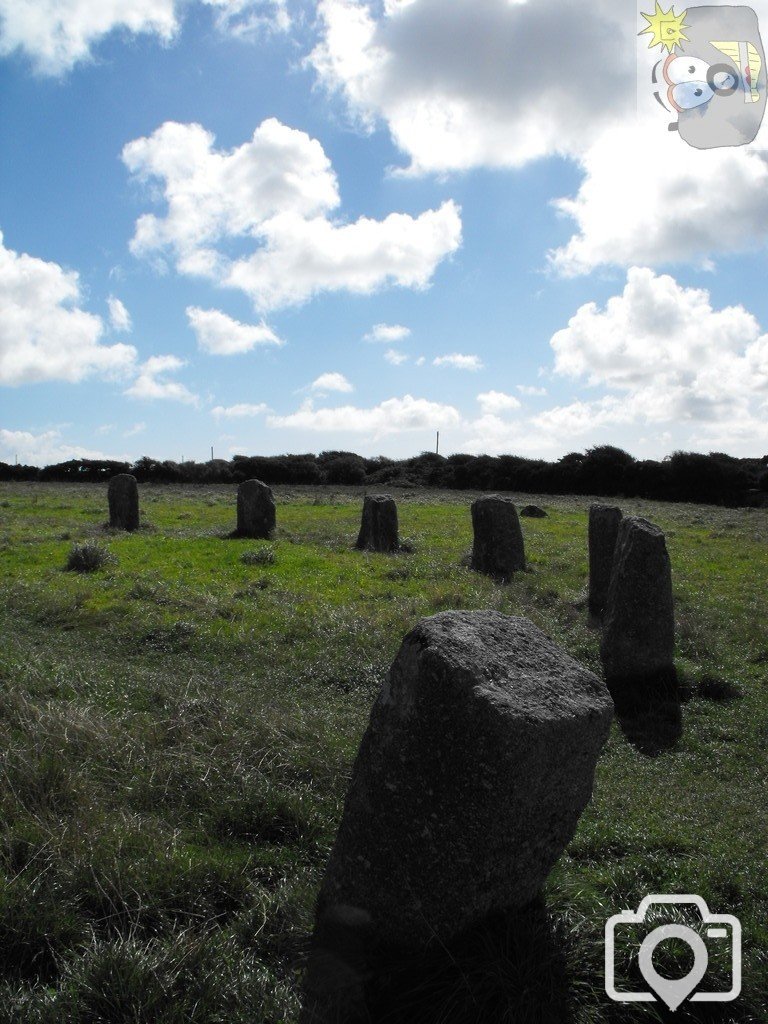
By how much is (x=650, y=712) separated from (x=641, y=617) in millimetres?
1518

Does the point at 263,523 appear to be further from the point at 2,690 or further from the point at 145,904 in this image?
the point at 145,904

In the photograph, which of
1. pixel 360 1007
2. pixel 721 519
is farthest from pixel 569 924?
pixel 721 519

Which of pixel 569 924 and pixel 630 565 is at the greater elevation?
pixel 630 565

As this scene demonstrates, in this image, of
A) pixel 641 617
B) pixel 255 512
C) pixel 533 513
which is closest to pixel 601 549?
pixel 641 617

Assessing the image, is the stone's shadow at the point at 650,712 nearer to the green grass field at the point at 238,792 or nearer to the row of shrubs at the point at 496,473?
the green grass field at the point at 238,792

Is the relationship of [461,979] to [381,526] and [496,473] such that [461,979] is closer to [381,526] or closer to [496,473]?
[381,526]

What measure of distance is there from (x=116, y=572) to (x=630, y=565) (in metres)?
11.1

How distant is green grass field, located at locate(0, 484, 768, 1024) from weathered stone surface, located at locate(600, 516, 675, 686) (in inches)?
17.8

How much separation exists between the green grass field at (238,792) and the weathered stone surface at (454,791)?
34 cm

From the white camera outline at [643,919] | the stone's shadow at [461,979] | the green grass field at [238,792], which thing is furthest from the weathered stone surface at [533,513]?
the stone's shadow at [461,979]

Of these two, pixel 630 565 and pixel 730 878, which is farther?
pixel 630 565

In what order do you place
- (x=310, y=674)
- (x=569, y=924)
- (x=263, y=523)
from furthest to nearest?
1. (x=263, y=523)
2. (x=310, y=674)
3. (x=569, y=924)

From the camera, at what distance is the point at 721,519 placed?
116 ft

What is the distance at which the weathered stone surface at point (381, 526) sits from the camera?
22.8 m
